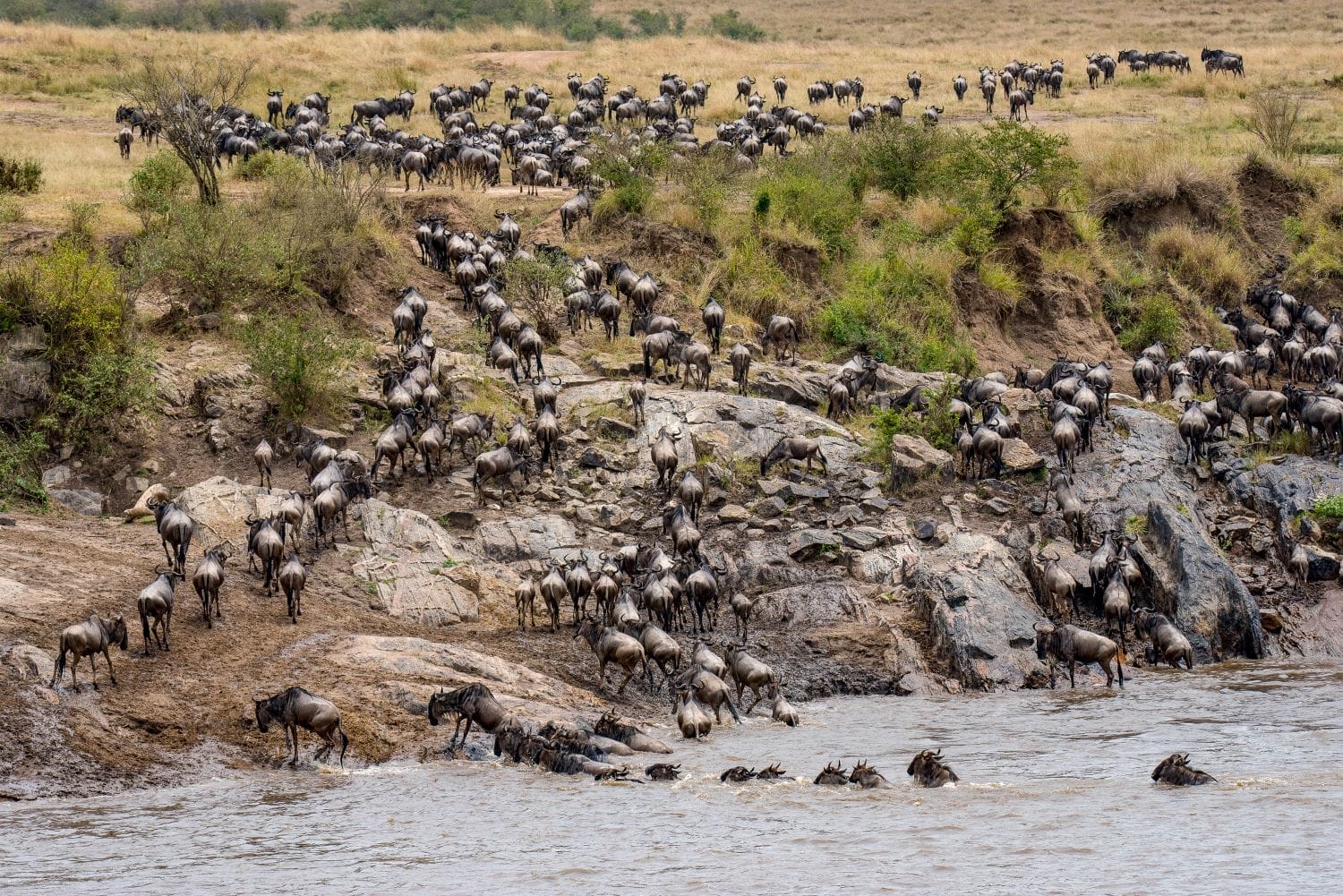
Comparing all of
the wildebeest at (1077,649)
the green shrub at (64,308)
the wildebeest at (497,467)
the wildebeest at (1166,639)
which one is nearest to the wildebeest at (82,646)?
the wildebeest at (497,467)

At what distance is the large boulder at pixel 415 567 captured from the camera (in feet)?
56.1

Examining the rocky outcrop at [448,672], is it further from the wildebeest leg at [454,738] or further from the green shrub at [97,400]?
the green shrub at [97,400]

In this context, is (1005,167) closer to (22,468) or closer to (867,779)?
(22,468)

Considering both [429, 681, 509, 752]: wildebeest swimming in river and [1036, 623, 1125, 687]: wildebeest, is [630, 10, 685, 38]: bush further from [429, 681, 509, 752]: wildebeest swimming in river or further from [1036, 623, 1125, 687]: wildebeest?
[429, 681, 509, 752]: wildebeest swimming in river

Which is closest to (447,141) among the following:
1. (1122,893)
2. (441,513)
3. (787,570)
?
(441,513)

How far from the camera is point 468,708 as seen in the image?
43.5 feet

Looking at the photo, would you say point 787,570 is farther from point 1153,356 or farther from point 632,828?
point 1153,356

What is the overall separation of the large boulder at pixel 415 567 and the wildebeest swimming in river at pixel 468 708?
3.39m

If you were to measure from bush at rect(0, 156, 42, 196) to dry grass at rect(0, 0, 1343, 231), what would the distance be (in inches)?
21.8

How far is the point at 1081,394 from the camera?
21.8 m

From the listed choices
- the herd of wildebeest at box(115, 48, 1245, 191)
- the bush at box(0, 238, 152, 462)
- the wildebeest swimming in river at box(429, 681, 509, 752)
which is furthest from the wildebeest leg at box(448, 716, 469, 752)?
the herd of wildebeest at box(115, 48, 1245, 191)

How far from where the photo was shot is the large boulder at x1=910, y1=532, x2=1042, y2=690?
16750mm

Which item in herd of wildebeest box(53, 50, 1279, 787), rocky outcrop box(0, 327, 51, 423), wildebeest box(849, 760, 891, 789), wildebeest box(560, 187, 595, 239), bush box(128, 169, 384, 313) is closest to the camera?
wildebeest box(849, 760, 891, 789)

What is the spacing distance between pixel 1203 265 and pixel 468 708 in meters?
24.8
